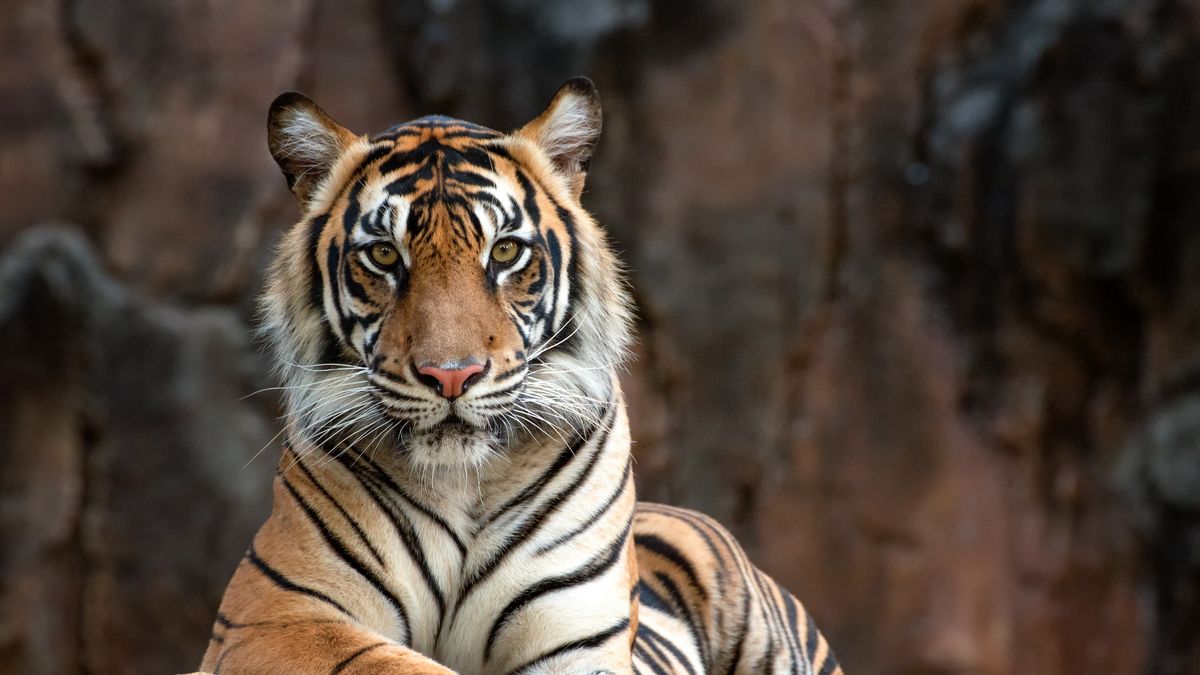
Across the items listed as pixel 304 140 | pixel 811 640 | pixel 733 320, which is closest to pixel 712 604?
pixel 811 640

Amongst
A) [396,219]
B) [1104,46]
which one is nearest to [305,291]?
[396,219]

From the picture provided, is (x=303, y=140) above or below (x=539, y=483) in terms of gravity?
above

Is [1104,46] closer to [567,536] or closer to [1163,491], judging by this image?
[1163,491]

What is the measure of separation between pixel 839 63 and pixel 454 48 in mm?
1671

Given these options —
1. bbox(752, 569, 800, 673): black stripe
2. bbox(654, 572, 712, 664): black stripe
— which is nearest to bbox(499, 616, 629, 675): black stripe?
bbox(654, 572, 712, 664): black stripe

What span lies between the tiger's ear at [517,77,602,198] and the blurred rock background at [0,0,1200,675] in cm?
324

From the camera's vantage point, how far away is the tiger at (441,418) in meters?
2.40

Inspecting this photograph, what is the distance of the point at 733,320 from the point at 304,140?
355 cm

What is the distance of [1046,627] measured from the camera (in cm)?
607

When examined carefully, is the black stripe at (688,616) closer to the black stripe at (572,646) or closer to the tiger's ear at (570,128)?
the black stripe at (572,646)

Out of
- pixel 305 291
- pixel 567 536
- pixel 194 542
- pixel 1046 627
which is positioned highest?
pixel 305 291

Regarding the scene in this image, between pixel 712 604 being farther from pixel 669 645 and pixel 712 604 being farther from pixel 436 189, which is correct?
pixel 436 189

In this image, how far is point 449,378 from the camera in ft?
7.58

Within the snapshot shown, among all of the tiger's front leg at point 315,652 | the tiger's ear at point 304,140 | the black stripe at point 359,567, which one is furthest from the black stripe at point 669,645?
the tiger's ear at point 304,140
